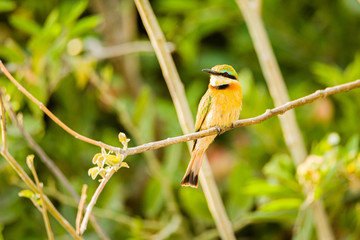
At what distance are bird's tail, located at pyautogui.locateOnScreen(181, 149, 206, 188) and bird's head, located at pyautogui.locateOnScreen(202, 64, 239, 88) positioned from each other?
9.1 inches

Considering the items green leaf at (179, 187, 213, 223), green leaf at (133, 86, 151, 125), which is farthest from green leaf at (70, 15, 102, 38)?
green leaf at (179, 187, 213, 223)

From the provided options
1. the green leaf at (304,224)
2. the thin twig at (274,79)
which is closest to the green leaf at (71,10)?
the thin twig at (274,79)

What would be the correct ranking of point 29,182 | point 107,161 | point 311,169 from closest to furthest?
1. point 107,161
2. point 29,182
3. point 311,169

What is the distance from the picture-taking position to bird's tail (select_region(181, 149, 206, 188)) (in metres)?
1.29

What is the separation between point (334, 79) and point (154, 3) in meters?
1.50

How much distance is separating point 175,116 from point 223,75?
1093 mm

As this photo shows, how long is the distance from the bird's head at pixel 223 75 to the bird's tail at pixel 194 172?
0.23 m

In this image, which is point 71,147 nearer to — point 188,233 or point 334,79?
point 188,233

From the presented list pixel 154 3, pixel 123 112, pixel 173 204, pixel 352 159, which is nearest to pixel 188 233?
pixel 173 204

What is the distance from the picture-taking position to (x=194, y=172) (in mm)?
1390

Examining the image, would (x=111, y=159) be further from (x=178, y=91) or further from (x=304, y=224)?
(x=304, y=224)

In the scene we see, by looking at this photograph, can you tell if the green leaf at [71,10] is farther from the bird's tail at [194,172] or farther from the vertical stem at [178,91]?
the bird's tail at [194,172]

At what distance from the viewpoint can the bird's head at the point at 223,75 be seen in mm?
1565

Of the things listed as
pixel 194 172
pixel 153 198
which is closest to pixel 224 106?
pixel 194 172
